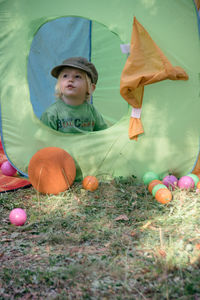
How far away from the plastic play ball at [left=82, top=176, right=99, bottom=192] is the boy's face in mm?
760

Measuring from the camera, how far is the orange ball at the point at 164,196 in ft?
6.93

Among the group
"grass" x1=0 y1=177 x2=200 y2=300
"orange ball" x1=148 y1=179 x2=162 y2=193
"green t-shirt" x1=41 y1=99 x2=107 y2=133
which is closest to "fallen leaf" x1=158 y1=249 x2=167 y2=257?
"grass" x1=0 y1=177 x2=200 y2=300

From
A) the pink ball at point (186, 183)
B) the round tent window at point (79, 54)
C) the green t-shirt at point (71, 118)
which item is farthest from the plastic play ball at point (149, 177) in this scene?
the round tent window at point (79, 54)

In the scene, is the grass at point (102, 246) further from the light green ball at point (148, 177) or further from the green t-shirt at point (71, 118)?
the green t-shirt at point (71, 118)

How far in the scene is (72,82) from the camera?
109 inches

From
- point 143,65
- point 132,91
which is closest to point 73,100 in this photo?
point 132,91

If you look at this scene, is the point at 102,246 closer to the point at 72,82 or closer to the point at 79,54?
the point at 72,82

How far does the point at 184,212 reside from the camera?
6.47 feet

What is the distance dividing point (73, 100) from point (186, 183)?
1131 mm

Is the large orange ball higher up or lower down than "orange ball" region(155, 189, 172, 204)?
higher up

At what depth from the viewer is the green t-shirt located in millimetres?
2789

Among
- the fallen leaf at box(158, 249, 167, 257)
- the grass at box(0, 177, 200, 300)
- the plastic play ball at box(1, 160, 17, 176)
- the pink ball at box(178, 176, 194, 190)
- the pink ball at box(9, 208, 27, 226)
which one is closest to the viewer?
the grass at box(0, 177, 200, 300)

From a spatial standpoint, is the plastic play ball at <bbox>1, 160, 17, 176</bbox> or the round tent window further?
the round tent window

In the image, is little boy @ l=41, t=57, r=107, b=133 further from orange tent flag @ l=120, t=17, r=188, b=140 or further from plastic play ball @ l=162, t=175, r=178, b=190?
plastic play ball @ l=162, t=175, r=178, b=190
